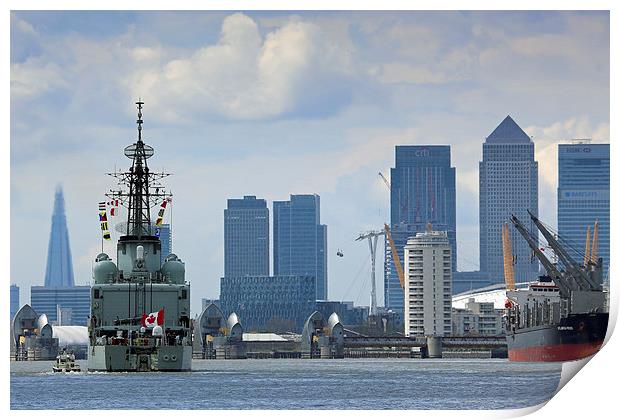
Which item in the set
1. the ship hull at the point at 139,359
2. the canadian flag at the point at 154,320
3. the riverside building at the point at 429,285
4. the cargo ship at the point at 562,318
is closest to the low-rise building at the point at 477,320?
the riverside building at the point at 429,285

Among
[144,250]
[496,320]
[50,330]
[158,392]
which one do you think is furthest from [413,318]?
[158,392]

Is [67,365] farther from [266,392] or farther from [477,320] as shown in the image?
[477,320]

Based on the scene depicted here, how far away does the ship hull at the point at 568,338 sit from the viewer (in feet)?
249

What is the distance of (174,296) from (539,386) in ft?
46.4

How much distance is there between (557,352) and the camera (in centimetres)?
8000

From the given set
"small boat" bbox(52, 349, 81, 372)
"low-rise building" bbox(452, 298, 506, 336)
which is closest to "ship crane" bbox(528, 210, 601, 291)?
"small boat" bbox(52, 349, 81, 372)

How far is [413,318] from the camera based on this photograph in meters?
181

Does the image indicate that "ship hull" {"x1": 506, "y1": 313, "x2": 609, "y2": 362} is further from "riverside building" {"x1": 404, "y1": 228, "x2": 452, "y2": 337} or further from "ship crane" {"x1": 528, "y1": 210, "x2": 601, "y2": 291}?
"riverside building" {"x1": 404, "y1": 228, "x2": 452, "y2": 337}

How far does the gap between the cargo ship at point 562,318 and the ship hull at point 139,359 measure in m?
19.8

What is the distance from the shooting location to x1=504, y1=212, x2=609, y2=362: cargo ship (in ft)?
254

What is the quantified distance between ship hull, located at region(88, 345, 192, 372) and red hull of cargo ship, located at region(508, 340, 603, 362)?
1888 cm

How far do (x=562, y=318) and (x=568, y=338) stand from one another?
210 cm

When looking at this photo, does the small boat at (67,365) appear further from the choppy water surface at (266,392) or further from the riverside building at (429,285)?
the riverside building at (429,285)
